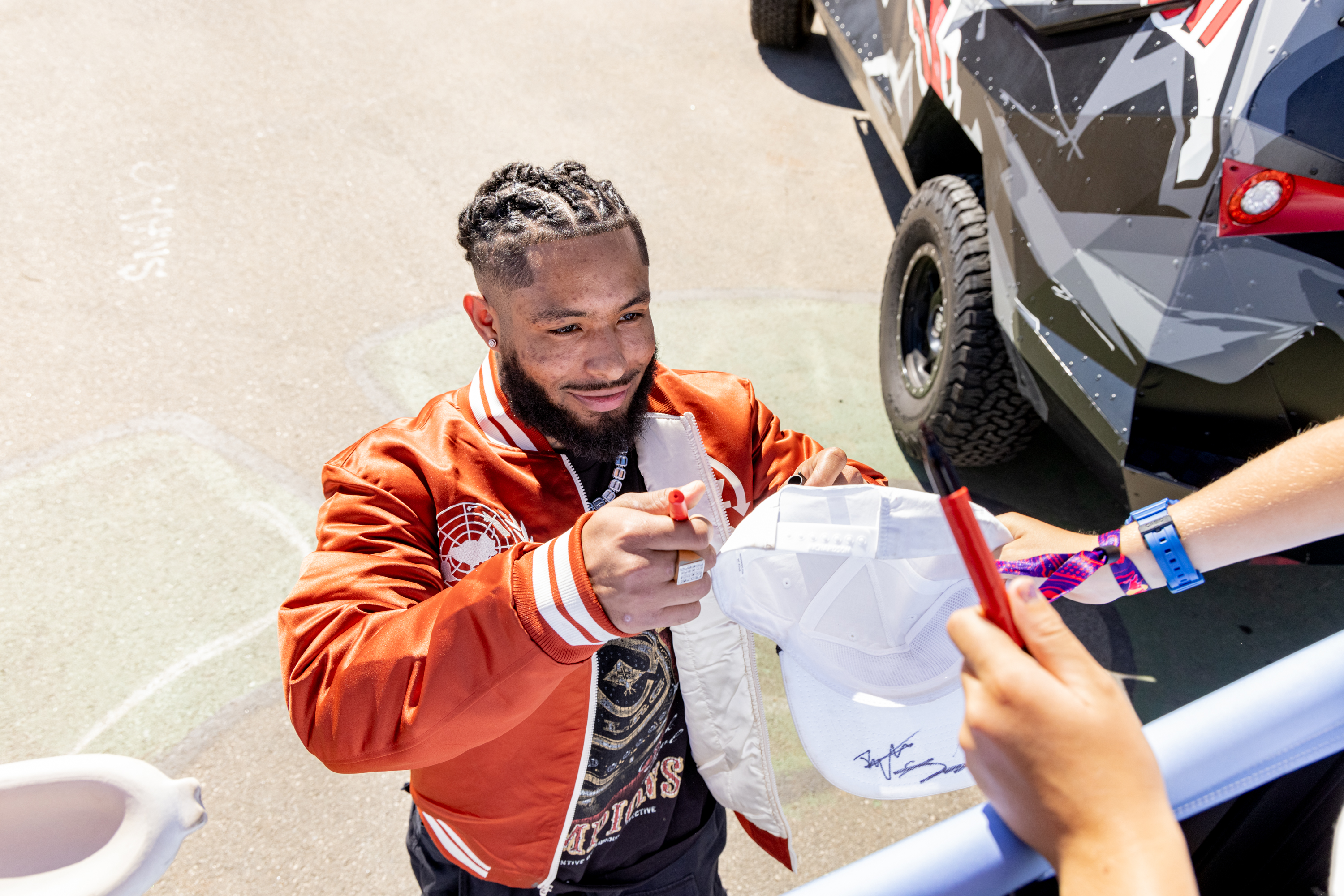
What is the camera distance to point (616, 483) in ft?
5.92

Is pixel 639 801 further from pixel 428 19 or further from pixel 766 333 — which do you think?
pixel 428 19

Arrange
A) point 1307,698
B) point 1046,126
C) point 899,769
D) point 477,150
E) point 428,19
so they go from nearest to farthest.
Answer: point 1307,698, point 899,769, point 1046,126, point 477,150, point 428,19

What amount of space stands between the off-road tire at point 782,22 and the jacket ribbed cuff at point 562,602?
19.2 feet

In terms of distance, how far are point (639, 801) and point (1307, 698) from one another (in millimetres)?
1376

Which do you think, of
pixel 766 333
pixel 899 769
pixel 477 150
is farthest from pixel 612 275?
pixel 477 150

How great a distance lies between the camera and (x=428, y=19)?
6293 mm

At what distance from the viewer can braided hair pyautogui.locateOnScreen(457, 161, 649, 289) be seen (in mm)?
1705

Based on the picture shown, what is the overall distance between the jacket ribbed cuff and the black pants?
3.02 feet

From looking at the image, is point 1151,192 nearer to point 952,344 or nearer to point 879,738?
point 952,344

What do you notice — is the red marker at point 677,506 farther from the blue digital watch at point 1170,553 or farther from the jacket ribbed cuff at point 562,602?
the blue digital watch at point 1170,553

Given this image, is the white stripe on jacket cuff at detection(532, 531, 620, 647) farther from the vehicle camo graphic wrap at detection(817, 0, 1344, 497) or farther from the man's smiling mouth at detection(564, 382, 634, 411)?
the vehicle camo graphic wrap at detection(817, 0, 1344, 497)

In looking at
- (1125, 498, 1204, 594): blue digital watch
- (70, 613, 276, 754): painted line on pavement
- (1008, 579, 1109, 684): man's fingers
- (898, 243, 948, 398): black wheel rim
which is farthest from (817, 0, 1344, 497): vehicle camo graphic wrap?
(70, 613, 276, 754): painted line on pavement

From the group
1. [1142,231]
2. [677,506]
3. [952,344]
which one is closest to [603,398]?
[677,506]

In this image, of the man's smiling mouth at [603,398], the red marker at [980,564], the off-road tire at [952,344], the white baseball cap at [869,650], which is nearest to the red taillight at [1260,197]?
the off-road tire at [952,344]
